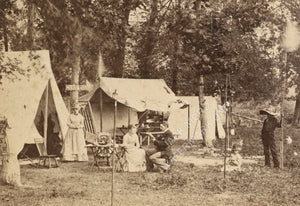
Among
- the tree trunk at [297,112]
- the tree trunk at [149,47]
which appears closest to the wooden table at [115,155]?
the tree trunk at [149,47]

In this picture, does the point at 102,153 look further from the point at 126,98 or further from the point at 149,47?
the point at 149,47

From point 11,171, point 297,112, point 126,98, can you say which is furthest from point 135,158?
point 297,112

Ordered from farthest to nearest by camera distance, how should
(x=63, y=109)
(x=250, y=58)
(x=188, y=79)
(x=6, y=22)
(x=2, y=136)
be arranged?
1. (x=188, y=79)
2. (x=250, y=58)
3. (x=63, y=109)
4. (x=2, y=136)
5. (x=6, y=22)

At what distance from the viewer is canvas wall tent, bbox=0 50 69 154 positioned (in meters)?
9.91

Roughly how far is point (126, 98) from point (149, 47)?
181 inches

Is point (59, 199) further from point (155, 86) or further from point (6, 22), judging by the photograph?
point (155, 86)

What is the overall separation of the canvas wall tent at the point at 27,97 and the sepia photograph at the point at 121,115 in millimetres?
30

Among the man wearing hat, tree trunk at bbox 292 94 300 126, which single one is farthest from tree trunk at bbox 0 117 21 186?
tree trunk at bbox 292 94 300 126

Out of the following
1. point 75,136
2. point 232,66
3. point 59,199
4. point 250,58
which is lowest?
point 59,199

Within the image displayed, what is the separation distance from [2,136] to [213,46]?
16.5 ft

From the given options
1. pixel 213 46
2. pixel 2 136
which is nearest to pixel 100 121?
pixel 213 46

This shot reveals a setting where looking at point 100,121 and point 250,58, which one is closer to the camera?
point 100,121

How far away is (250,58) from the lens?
2042 centimetres

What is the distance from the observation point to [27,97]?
11.4 m
